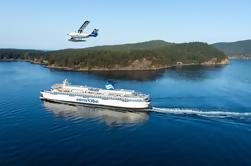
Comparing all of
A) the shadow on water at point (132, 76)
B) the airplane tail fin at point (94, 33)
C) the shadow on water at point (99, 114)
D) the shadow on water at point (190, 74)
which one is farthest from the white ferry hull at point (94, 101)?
the shadow on water at point (190, 74)

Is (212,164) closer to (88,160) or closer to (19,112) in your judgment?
(88,160)

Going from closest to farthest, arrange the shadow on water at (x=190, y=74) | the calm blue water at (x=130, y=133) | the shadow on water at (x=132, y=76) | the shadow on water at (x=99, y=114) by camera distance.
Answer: the calm blue water at (x=130, y=133) → the shadow on water at (x=99, y=114) → the shadow on water at (x=132, y=76) → the shadow on water at (x=190, y=74)

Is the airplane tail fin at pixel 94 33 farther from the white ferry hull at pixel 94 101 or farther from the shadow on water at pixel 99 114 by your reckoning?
the white ferry hull at pixel 94 101

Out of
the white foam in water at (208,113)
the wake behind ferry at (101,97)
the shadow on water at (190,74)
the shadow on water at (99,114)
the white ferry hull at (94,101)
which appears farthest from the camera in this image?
the shadow on water at (190,74)

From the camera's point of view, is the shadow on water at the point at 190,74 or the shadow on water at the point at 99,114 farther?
the shadow on water at the point at 190,74

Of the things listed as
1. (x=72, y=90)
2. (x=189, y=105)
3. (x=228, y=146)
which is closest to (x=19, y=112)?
(x=72, y=90)

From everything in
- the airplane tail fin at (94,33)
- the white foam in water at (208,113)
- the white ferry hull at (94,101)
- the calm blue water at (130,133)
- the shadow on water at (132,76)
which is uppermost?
the airplane tail fin at (94,33)
